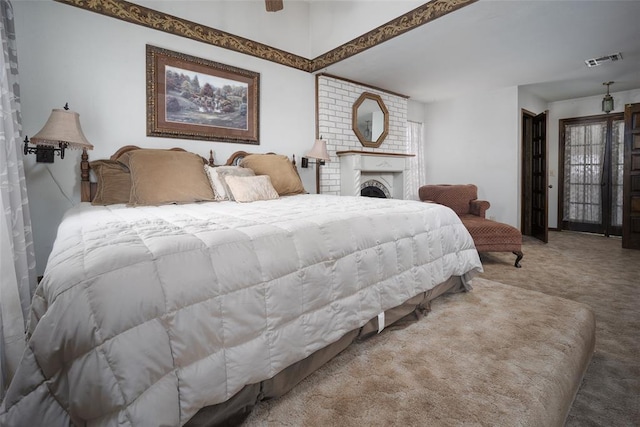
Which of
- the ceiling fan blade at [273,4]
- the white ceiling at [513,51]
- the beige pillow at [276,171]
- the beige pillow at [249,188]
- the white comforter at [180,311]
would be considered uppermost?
the white ceiling at [513,51]

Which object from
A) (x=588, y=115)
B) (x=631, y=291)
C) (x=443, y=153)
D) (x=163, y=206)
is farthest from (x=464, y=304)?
(x=588, y=115)

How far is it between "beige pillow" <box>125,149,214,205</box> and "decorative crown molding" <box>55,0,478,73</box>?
1.28 metres

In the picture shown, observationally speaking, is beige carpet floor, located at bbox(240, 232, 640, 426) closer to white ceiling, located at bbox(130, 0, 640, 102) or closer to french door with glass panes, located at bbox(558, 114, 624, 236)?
white ceiling, located at bbox(130, 0, 640, 102)

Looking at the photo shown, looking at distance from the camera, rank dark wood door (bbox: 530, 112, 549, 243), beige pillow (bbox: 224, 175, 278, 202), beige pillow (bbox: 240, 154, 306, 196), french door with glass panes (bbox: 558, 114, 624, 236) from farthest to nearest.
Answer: french door with glass panes (bbox: 558, 114, 624, 236), dark wood door (bbox: 530, 112, 549, 243), beige pillow (bbox: 240, 154, 306, 196), beige pillow (bbox: 224, 175, 278, 202)

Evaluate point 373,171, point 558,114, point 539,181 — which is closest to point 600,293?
point 539,181

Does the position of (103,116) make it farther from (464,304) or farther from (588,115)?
(588,115)

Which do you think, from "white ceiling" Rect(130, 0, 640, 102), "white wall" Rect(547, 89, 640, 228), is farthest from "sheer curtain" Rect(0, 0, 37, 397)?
"white wall" Rect(547, 89, 640, 228)

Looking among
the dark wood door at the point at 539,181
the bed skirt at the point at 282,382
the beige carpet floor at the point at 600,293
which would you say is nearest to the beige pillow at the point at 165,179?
the bed skirt at the point at 282,382

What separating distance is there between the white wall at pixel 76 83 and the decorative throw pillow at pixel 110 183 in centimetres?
23

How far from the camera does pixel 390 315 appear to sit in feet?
5.74

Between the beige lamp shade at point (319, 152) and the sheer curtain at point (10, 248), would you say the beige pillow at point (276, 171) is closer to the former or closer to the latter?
the beige lamp shade at point (319, 152)

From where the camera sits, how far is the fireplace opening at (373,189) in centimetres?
473

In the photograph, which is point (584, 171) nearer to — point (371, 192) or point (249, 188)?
point (371, 192)

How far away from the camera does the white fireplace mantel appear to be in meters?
4.29
